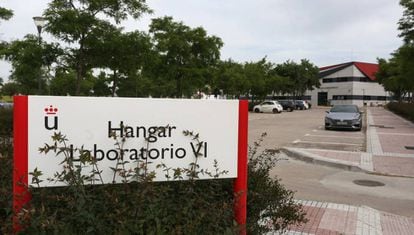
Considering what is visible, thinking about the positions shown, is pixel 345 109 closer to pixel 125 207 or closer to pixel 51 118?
pixel 125 207

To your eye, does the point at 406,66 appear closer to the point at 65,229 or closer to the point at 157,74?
the point at 157,74

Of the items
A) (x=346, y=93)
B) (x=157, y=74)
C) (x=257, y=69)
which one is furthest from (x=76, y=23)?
(x=346, y=93)

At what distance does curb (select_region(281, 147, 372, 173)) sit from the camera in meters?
9.59

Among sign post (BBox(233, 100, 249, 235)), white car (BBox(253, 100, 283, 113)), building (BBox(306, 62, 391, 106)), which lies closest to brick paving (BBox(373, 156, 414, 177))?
sign post (BBox(233, 100, 249, 235))

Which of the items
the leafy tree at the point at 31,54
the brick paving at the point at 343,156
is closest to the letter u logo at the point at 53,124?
the brick paving at the point at 343,156

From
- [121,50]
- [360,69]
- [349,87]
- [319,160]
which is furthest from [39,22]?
[360,69]

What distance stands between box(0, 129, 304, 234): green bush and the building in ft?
300

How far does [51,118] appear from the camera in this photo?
2.49 metres

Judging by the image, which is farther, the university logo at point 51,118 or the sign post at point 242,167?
the sign post at point 242,167

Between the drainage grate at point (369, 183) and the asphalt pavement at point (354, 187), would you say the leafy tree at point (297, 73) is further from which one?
the drainage grate at point (369, 183)

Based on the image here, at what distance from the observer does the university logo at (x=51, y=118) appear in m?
2.48

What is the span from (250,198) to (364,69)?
316 feet

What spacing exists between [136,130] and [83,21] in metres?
10.3

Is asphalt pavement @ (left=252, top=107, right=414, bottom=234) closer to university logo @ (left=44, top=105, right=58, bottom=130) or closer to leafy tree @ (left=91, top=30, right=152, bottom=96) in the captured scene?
university logo @ (left=44, top=105, right=58, bottom=130)
